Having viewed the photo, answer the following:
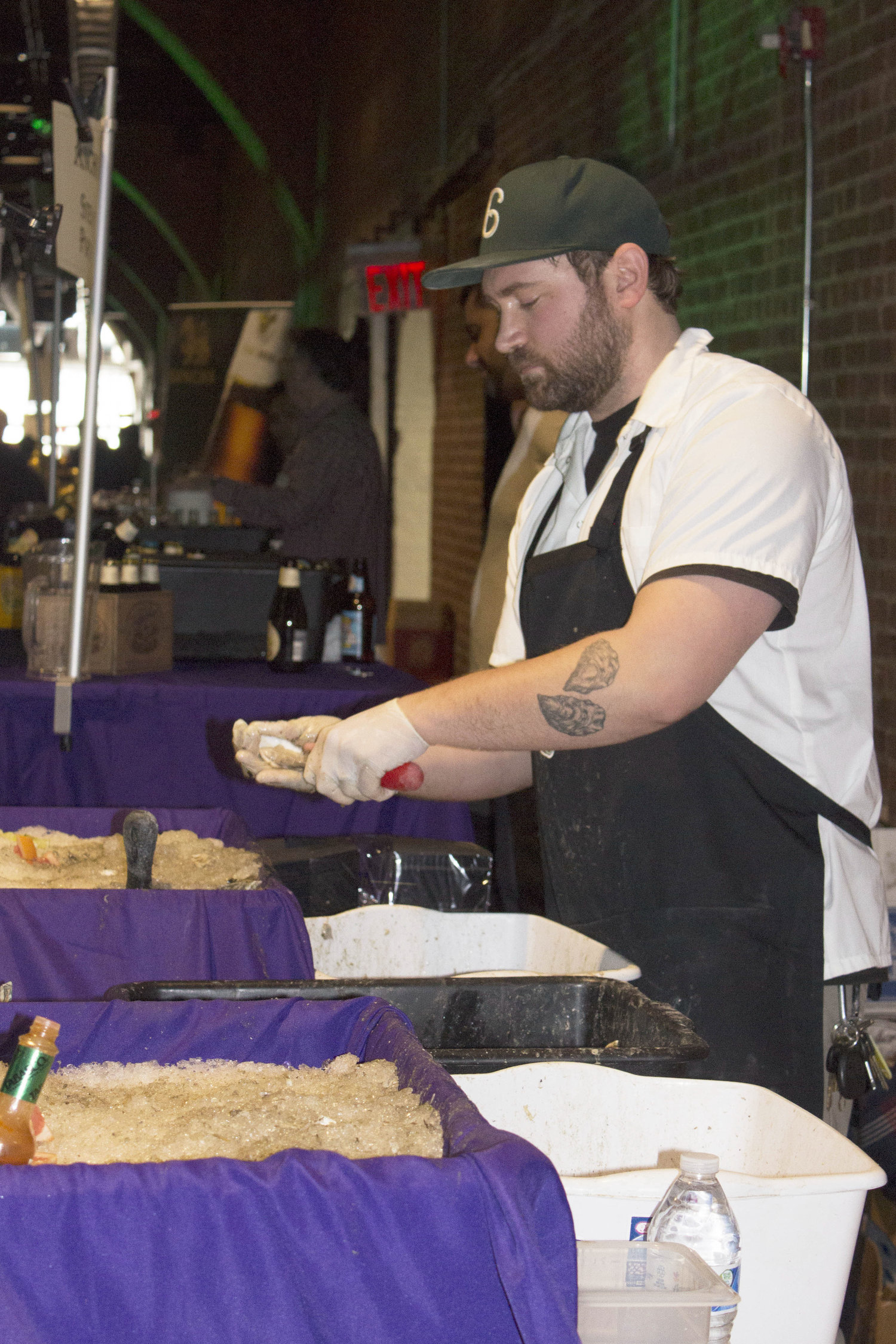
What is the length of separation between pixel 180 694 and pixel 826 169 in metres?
2.23

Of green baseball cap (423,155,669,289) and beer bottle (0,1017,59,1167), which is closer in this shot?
beer bottle (0,1017,59,1167)

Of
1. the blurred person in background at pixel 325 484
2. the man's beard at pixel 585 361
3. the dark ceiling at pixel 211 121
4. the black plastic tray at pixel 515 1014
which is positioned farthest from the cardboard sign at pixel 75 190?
the dark ceiling at pixel 211 121

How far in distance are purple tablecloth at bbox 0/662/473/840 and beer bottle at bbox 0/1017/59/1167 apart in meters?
2.15

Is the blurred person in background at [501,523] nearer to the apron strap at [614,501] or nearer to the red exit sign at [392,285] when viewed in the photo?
the apron strap at [614,501]

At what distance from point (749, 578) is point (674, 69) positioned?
3798 mm

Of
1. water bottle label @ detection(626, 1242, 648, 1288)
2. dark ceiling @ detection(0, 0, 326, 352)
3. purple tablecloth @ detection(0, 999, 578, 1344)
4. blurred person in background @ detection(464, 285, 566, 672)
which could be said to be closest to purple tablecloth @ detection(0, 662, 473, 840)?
blurred person in background @ detection(464, 285, 566, 672)

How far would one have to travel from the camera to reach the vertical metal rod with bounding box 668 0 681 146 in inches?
186

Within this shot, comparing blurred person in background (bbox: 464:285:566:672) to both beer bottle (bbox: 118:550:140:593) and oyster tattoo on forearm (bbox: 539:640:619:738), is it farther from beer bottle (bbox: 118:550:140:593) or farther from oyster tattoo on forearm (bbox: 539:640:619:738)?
oyster tattoo on forearm (bbox: 539:640:619:738)

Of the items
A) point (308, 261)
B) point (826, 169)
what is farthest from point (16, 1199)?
point (308, 261)

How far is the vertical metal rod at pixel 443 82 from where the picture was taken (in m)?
8.20

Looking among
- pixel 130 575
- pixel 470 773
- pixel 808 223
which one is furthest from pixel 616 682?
pixel 808 223

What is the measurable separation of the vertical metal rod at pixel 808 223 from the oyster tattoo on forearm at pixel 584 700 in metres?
2.33

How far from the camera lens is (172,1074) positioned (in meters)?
1.13

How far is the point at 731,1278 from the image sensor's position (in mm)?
1059
